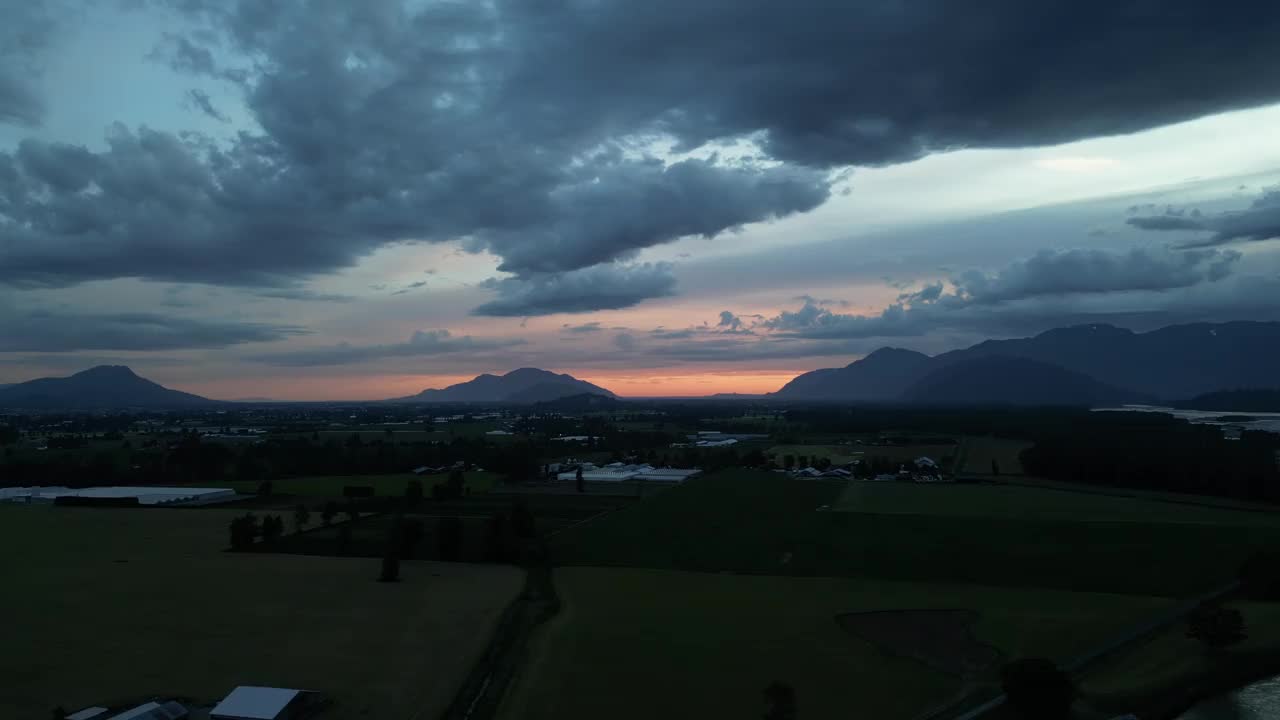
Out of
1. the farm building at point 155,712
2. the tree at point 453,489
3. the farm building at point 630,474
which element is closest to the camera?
the farm building at point 155,712

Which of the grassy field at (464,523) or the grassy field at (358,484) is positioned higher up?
the grassy field at (358,484)

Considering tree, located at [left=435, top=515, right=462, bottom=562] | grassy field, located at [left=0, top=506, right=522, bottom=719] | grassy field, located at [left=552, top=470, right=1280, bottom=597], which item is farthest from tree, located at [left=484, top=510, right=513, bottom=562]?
grassy field, located at [left=552, top=470, right=1280, bottom=597]

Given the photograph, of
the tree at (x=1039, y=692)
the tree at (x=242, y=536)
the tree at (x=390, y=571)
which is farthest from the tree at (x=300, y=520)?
the tree at (x=1039, y=692)

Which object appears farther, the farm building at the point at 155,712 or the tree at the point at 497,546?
the tree at the point at 497,546

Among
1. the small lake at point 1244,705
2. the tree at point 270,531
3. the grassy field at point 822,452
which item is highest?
the tree at point 270,531

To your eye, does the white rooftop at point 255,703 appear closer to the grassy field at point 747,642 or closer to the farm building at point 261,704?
the farm building at point 261,704

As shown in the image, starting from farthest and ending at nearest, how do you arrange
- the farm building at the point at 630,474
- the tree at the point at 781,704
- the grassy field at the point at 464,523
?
1. the farm building at the point at 630,474
2. the grassy field at the point at 464,523
3. the tree at the point at 781,704

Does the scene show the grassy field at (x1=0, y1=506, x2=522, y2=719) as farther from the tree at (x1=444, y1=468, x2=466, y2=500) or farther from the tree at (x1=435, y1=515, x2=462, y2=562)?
the tree at (x1=444, y1=468, x2=466, y2=500)
